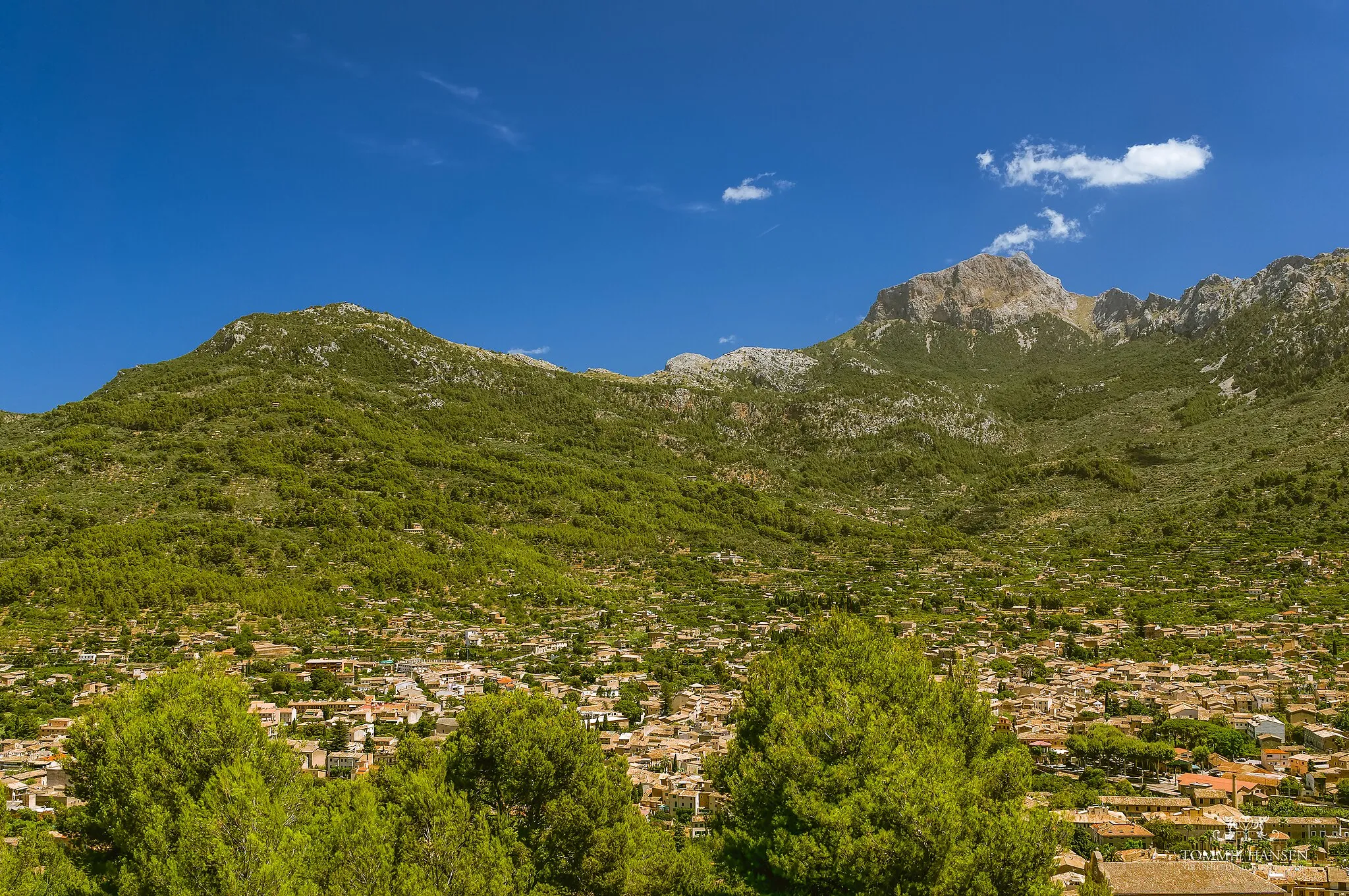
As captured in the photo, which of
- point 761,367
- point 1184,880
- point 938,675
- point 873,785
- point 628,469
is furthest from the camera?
point 761,367

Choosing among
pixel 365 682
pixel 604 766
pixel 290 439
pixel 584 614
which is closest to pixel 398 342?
pixel 290 439

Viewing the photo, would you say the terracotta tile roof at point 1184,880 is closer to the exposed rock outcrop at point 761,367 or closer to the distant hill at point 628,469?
the distant hill at point 628,469

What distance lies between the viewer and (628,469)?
116312 millimetres

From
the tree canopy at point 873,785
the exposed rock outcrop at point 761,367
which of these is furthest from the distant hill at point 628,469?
the tree canopy at point 873,785

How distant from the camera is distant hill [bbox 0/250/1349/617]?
72.4 metres

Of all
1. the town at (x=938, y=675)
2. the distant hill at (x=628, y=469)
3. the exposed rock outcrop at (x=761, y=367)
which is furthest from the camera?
the exposed rock outcrop at (x=761, y=367)

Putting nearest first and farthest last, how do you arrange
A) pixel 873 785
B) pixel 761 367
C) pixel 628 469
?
pixel 873 785, pixel 628 469, pixel 761 367

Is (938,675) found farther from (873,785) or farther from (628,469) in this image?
(628,469)

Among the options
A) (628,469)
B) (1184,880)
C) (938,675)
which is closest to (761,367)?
(628,469)

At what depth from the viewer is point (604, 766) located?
19734mm

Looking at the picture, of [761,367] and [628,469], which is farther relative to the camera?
[761,367]

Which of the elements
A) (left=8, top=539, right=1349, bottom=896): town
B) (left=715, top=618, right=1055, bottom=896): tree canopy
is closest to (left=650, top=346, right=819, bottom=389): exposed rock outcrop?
(left=8, top=539, right=1349, bottom=896): town

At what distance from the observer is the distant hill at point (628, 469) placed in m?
72.4

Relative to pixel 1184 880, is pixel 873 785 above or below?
above
